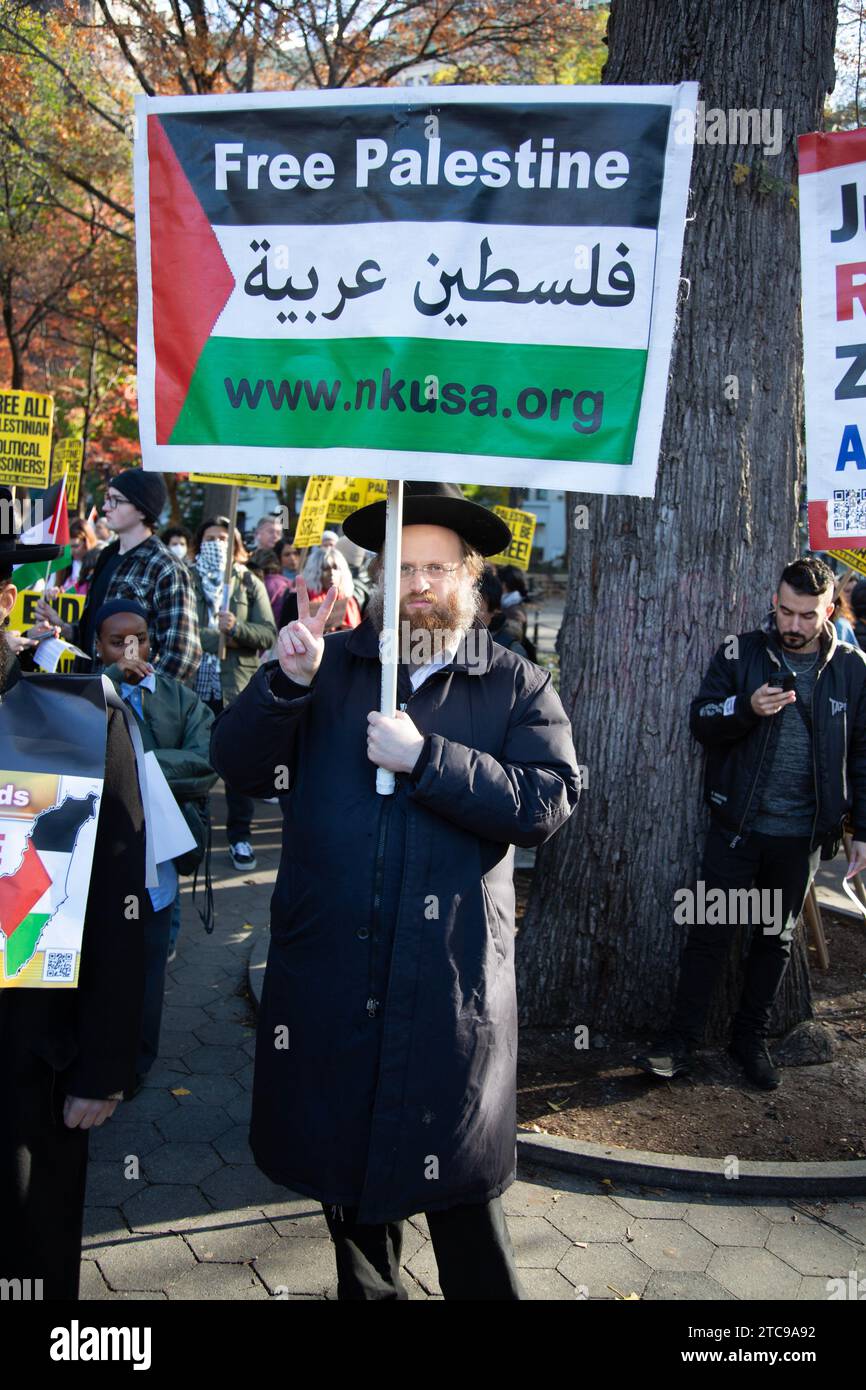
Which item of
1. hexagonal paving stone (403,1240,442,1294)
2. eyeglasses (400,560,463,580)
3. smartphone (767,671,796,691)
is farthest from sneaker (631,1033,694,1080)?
eyeglasses (400,560,463,580)

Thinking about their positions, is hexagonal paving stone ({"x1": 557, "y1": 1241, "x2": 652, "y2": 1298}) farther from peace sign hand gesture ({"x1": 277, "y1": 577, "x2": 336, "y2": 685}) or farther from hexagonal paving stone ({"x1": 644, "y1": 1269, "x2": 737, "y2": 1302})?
peace sign hand gesture ({"x1": 277, "y1": 577, "x2": 336, "y2": 685})

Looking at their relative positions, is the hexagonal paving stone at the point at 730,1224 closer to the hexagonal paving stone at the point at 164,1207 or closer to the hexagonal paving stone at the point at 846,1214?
the hexagonal paving stone at the point at 846,1214

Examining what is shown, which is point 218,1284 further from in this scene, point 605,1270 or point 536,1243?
point 605,1270

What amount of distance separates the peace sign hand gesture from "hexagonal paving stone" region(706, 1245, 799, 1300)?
218cm

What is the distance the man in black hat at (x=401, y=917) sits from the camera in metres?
2.52

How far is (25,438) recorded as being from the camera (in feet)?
28.9

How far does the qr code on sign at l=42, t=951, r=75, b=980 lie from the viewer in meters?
2.30

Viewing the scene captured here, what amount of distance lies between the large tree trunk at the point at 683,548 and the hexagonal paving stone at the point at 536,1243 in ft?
4.01

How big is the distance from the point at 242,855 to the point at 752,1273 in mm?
4704

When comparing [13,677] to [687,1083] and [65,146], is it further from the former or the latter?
[65,146]

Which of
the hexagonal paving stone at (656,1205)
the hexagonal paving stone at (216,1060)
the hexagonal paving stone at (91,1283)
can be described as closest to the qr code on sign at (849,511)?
the hexagonal paving stone at (656,1205)

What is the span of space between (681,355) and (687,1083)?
111 inches
